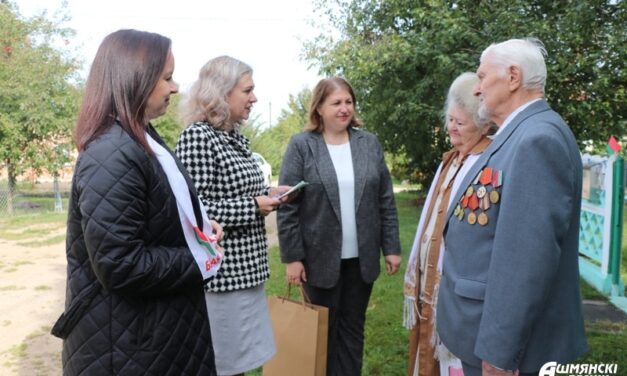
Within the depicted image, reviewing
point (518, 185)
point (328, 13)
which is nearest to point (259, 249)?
point (518, 185)

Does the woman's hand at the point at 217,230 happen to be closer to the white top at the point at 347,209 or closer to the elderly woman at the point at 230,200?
the elderly woman at the point at 230,200

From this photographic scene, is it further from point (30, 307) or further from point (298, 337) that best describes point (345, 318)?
point (30, 307)

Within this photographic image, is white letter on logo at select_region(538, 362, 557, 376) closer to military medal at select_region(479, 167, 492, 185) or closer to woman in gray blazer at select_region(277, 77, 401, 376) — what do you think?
military medal at select_region(479, 167, 492, 185)

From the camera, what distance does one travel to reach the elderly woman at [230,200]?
2.51m

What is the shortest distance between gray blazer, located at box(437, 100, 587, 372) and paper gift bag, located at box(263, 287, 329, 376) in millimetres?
1097

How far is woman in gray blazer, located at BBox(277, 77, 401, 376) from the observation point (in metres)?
3.11

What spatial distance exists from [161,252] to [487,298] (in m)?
1.02

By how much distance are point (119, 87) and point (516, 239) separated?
1.29m

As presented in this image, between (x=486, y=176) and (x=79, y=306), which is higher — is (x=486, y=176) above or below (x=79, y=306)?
above

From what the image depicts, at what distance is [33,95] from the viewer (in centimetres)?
1188

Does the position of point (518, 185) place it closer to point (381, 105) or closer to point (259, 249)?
point (259, 249)

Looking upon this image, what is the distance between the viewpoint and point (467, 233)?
1.93m

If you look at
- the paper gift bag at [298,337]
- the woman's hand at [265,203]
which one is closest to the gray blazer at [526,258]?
the woman's hand at [265,203]

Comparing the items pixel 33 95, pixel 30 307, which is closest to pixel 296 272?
pixel 30 307
